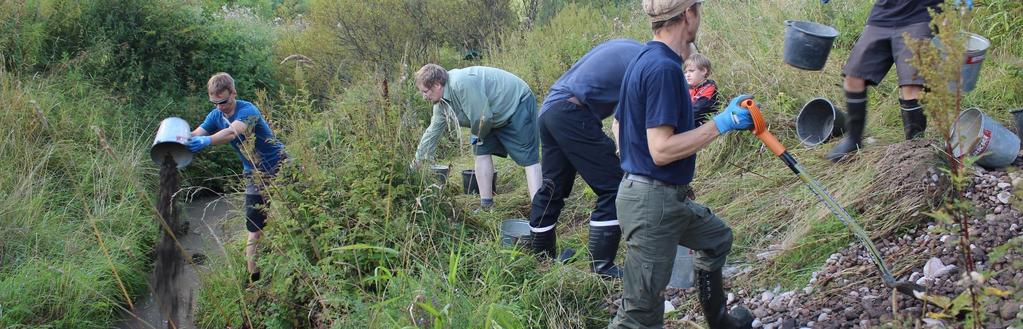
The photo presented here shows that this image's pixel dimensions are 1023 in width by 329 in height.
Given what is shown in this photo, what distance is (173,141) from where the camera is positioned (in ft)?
16.2

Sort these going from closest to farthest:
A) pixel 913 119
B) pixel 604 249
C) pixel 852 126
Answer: pixel 604 249, pixel 913 119, pixel 852 126

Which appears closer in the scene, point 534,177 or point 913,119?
point 913,119

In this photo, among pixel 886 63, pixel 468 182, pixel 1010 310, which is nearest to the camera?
pixel 1010 310

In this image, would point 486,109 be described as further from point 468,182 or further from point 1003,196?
point 1003,196

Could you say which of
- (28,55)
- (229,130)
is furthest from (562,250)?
(28,55)

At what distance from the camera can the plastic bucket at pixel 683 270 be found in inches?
171

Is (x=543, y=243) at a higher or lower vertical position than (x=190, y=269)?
higher

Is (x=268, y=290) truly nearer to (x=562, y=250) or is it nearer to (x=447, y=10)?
(x=562, y=250)

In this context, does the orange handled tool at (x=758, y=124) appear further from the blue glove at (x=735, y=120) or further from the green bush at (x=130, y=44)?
the green bush at (x=130, y=44)

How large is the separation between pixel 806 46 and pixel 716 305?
6.89 ft

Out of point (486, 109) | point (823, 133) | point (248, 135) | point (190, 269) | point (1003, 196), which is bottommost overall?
point (190, 269)

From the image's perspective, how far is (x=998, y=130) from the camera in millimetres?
4414

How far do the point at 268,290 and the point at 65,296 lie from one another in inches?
67.7

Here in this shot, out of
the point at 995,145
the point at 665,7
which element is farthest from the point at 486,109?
the point at 995,145
